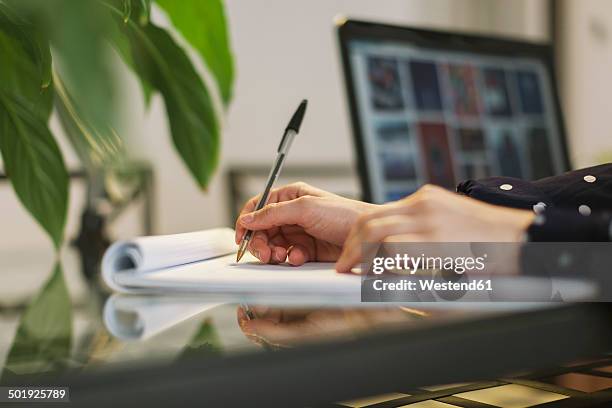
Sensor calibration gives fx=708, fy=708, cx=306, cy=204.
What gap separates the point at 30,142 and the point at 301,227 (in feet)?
0.67

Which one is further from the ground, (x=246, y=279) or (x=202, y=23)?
(x=202, y=23)

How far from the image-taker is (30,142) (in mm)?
451

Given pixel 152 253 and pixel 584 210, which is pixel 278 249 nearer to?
pixel 152 253

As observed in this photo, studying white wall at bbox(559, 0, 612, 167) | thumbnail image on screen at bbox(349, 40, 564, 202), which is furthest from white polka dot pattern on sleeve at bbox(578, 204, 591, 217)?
white wall at bbox(559, 0, 612, 167)

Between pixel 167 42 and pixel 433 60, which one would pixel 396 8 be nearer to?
pixel 433 60

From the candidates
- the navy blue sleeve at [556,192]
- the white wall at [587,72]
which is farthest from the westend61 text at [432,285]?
the white wall at [587,72]

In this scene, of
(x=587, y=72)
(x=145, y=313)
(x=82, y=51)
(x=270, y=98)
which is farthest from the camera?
(x=587, y=72)

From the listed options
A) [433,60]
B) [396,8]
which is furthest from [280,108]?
[433,60]

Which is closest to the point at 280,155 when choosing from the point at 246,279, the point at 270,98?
the point at 246,279

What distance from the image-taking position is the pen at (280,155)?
1.68 ft

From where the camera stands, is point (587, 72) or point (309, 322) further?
point (587, 72)

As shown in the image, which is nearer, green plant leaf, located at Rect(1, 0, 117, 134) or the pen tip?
green plant leaf, located at Rect(1, 0, 117, 134)

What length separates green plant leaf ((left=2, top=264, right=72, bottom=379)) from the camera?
235 millimetres

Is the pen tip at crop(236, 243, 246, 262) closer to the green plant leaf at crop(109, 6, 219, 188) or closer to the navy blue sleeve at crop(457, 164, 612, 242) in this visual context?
the green plant leaf at crop(109, 6, 219, 188)
